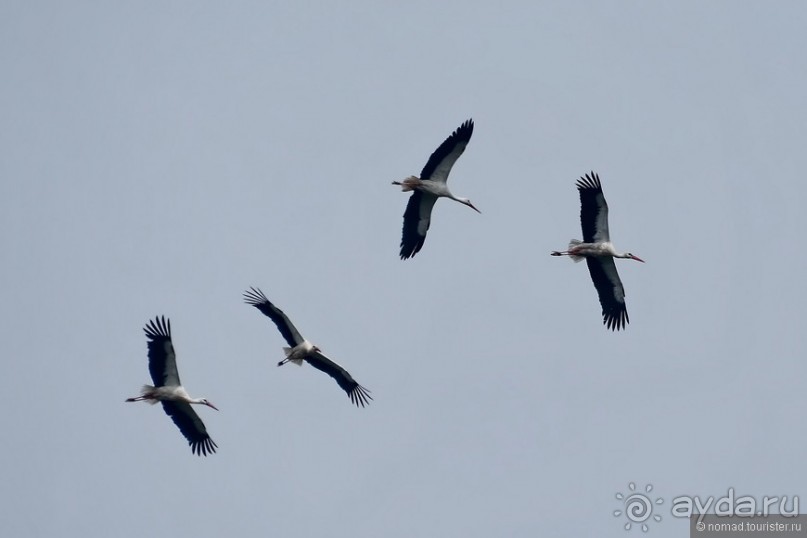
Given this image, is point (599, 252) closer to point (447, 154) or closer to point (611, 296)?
point (611, 296)

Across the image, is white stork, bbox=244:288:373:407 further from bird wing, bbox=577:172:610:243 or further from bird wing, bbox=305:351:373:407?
bird wing, bbox=577:172:610:243

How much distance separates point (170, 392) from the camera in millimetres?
25875

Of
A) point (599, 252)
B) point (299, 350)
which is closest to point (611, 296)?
point (599, 252)

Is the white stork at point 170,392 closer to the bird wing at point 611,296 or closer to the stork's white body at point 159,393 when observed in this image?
the stork's white body at point 159,393

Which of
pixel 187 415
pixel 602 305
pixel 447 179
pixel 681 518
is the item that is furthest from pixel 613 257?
pixel 187 415

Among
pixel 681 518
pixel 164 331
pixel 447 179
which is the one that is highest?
pixel 447 179

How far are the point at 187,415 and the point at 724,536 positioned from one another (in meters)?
11.2

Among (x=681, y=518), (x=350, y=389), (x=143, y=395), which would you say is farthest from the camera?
(x=350, y=389)

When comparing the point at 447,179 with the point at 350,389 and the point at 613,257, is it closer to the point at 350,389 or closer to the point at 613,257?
the point at 613,257

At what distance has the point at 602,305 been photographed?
26875 millimetres

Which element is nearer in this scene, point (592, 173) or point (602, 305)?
point (592, 173)

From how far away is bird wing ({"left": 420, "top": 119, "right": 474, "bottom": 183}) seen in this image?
2569cm

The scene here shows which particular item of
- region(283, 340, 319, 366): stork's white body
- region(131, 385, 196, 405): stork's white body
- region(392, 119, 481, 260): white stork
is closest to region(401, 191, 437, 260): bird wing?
region(392, 119, 481, 260): white stork

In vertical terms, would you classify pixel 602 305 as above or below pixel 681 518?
above
